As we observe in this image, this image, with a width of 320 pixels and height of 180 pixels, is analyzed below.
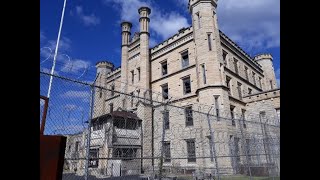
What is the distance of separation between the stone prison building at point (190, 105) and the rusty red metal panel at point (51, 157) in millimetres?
15506

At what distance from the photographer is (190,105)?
1009 inches

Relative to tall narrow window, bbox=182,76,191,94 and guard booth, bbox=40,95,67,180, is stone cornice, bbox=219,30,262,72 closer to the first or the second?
tall narrow window, bbox=182,76,191,94

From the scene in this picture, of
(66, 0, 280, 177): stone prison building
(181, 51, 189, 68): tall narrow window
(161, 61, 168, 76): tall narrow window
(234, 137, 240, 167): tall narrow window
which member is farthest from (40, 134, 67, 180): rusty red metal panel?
(161, 61, 168, 76): tall narrow window

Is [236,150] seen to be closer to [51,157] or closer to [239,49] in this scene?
[239,49]

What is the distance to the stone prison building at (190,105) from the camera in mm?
20891

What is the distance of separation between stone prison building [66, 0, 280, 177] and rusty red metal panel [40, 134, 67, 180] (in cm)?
1551

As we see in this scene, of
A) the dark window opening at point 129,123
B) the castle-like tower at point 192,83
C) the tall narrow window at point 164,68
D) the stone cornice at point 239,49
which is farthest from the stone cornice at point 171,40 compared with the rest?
the dark window opening at point 129,123

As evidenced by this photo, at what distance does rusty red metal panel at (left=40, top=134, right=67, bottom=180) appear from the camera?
2613 millimetres

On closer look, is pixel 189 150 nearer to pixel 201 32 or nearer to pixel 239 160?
pixel 239 160

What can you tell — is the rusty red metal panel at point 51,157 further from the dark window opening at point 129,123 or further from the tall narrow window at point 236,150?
the dark window opening at point 129,123
